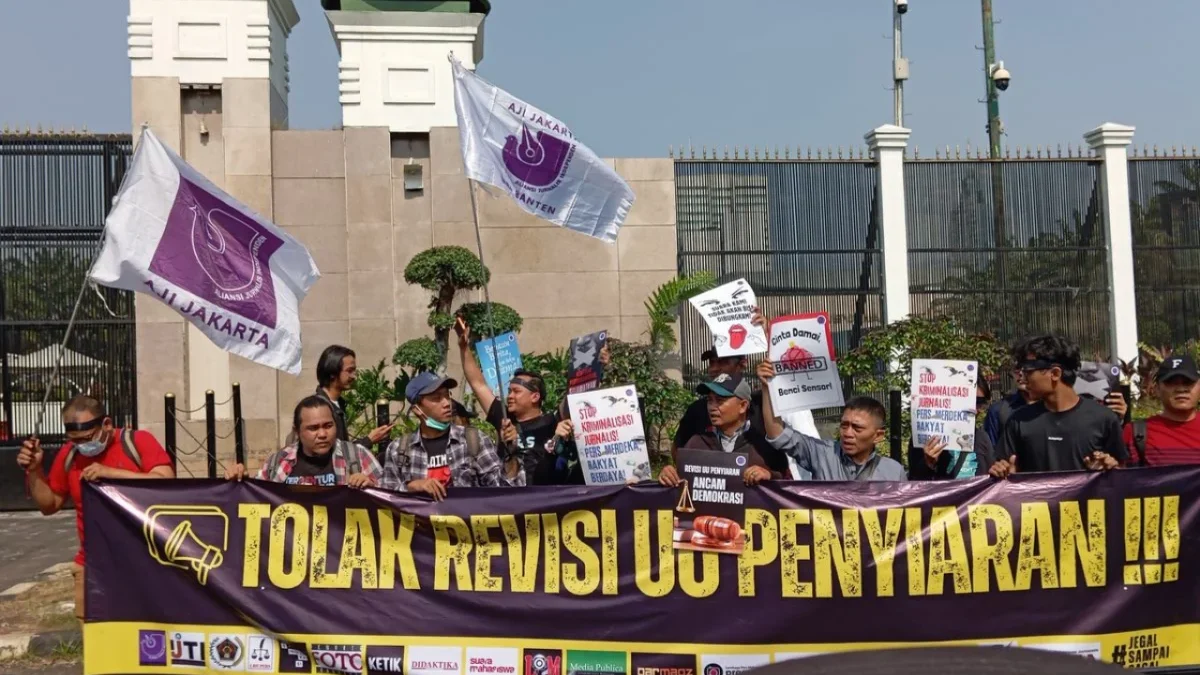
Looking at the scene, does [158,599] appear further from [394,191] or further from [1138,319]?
[1138,319]

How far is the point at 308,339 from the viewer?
14.5m

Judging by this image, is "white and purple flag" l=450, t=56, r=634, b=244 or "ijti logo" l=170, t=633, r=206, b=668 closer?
"ijti logo" l=170, t=633, r=206, b=668

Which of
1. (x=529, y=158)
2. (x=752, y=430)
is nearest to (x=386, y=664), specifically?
(x=752, y=430)

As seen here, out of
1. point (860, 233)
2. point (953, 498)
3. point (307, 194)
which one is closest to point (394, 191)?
point (307, 194)

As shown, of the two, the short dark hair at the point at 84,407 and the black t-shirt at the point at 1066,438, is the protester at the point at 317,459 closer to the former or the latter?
the short dark hair at the point at 84,407

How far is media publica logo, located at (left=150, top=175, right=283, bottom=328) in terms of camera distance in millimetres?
7051

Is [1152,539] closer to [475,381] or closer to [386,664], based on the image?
[386,664]

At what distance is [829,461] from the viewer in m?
6.41

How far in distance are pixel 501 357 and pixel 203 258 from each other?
2713mm

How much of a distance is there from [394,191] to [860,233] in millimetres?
5810

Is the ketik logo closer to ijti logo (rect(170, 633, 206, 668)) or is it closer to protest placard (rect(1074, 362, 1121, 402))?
protest placard (rect(1074, 362, 1121, 402))

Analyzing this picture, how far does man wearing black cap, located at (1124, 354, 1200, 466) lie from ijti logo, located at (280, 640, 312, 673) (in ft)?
14.4

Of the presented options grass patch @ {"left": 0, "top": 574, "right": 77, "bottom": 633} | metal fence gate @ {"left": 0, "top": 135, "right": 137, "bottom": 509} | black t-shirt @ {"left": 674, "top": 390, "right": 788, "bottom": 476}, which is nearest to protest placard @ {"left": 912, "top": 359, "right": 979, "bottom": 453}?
black t-shirt @ {"left": 674, "top": 390, "right": 788, "bottom": 476}

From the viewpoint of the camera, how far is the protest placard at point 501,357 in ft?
30.0
